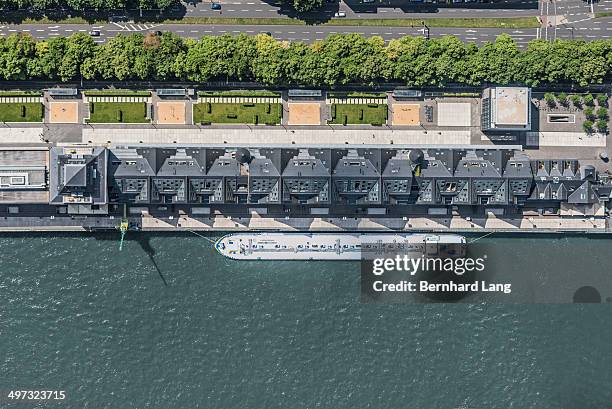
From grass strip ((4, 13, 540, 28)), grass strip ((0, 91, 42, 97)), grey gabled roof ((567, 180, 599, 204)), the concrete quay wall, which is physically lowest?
the concrete quay wall

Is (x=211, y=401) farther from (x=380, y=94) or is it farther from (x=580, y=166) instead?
(x=580, y=166)

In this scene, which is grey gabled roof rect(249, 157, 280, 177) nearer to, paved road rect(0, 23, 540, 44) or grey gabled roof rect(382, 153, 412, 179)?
grey gabled roof rect(382, 153, 412, 179)

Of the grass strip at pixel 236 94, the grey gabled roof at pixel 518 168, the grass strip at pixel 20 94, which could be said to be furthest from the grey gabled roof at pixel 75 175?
the grey gabled roof at pixel 518 168

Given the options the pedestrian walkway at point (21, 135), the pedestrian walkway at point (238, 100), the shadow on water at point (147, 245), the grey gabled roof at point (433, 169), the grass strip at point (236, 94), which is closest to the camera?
the grey gabled roof at point (433, 169)

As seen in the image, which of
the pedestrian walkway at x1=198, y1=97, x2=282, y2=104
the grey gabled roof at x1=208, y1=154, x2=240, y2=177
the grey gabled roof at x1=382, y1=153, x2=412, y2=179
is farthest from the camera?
the pedestrian walkway at x1=198, y1=97, x2=282, y2=104

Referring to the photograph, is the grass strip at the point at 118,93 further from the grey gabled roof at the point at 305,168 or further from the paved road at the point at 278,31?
the grey gabled roof at the point at 305,168

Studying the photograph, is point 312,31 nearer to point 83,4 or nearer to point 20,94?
point 83,4

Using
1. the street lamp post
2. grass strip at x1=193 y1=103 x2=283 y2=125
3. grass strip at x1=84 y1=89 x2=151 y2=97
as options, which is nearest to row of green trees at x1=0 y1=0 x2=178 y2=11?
grass strip at x1=84 y1=89 x2=151 y2=97
